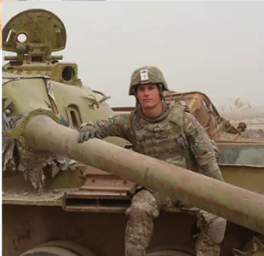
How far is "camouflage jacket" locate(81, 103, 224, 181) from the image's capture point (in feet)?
13.5

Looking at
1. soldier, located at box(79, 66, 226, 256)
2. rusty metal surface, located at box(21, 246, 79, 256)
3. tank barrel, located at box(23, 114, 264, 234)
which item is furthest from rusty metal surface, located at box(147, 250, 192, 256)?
tank barrel, located at box(23, 114, 264, 234)

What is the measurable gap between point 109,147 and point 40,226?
202 centimetres

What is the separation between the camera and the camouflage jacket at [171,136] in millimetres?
4121

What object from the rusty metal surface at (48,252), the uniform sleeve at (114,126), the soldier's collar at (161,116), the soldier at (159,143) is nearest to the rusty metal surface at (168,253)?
the soldier at (159,143)

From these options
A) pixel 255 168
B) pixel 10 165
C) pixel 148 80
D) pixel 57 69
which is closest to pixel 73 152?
pixel 148 80

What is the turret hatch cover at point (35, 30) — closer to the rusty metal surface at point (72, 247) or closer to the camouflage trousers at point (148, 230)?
the rusty metal surface at point (72, 247)

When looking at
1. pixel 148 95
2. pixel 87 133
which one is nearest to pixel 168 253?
pixel 148 95

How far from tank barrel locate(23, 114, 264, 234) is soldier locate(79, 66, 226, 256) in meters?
0.38

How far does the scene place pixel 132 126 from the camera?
13.9 ft

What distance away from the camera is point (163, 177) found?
9.69 ft

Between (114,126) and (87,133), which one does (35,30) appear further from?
(87,133)

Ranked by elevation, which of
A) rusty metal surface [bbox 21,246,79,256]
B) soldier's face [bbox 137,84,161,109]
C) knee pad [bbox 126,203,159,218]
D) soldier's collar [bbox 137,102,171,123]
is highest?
soldier's face [bbox 137,84,161,109]

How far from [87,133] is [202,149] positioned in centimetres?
99

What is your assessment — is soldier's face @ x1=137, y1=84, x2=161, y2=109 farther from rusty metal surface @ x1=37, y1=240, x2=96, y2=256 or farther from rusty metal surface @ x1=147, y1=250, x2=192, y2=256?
rusty metal surface @ x1=37, y1=240, x2=96, y2=256
